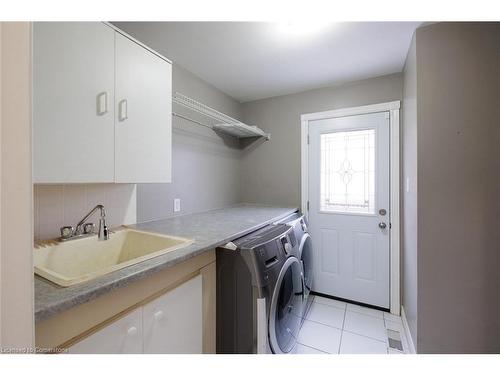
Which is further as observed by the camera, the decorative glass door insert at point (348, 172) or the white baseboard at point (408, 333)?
the decorative glass door insert at point (348, 172)

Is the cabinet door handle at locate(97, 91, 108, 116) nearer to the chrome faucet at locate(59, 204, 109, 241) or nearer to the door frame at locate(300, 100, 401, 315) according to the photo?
the chrome faucet at locate(59, 204, 109, 241)

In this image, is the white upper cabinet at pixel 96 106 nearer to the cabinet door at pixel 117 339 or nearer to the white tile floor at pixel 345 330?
the cabinet door at pixel 117 339

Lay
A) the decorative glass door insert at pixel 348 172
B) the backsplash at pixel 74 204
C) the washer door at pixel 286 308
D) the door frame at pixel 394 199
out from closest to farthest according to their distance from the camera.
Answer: the backsplash at pixel 74 204, the washer door at pixel 286 308, the door frame at pixel 394 199, the decorative glass door insert at pixel 348 172

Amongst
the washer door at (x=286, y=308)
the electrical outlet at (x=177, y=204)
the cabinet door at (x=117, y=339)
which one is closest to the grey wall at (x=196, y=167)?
the electrical outlet at (x=177, y=204)

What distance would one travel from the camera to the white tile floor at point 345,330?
1.65m

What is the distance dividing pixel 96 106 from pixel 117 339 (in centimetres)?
98

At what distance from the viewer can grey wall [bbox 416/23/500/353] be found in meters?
1.31

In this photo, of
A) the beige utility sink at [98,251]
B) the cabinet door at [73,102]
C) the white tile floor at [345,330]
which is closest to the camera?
the cabinet door at [73,102]

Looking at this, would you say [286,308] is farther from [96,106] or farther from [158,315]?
[96,106]

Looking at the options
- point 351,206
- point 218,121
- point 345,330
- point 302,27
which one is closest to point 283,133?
point 218,121

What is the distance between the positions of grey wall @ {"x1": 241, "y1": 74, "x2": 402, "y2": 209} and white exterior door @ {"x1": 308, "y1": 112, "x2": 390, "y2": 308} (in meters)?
0.18

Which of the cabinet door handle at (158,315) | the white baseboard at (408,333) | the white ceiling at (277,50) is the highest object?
the white ceiling at (277,50)

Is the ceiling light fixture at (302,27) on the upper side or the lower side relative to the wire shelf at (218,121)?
upper
